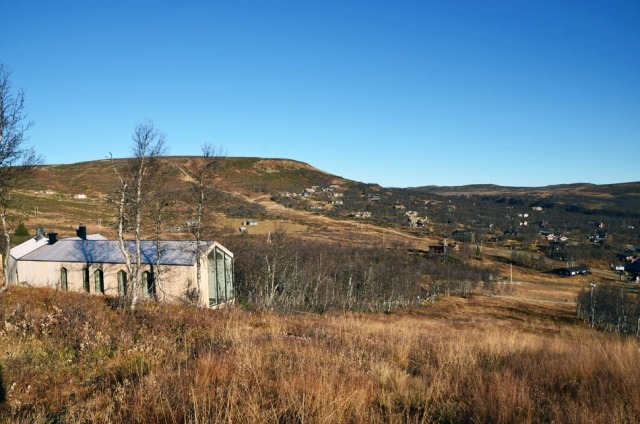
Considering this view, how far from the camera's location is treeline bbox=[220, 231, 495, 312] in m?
42.5

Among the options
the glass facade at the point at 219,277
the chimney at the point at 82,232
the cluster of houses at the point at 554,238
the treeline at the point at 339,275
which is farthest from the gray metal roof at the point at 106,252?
the cluster of houses at the point at 554,238

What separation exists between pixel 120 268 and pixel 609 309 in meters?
64.9

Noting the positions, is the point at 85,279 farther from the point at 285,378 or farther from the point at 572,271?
the point at 572,271

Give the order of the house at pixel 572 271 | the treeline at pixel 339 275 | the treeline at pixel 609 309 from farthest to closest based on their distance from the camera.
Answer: the house at pixel 572 271 → the treeline at pixel 609 309 → the treeline at pixel 339 275

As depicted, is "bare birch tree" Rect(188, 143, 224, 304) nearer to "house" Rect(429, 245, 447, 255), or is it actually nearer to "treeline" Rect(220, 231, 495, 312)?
"treeline" Rect(220, 231, 495, 312)

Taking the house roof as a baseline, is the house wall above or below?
below

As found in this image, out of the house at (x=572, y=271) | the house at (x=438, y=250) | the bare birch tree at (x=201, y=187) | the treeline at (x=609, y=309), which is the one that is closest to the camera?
the bare birch tree at (x=201, y=187)

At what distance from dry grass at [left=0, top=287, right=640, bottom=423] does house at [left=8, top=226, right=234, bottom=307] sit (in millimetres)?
16729

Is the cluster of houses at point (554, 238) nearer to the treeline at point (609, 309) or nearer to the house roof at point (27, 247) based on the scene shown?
the treeline at point (609, 309)

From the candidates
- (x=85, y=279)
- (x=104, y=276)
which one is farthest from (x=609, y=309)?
(x=85, y=279)

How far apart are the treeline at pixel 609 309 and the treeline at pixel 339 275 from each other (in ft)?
63.8

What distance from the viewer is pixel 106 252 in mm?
26297

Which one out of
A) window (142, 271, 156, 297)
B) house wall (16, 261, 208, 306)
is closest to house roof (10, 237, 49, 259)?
house wall (16, 261, 208, 306)

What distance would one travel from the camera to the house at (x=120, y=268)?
24.1 meters
